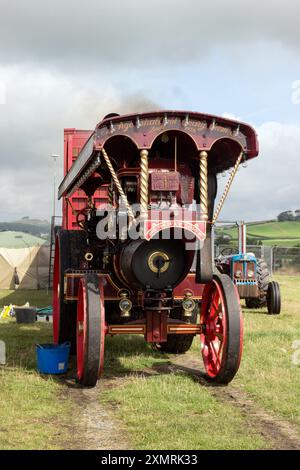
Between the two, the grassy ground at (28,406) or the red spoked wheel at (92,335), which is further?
the red spoked wheel at (92,335)

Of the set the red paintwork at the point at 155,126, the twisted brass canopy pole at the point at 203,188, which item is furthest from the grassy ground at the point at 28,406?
the red paintwork at the point at 155,126

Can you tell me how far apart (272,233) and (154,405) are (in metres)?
52.0

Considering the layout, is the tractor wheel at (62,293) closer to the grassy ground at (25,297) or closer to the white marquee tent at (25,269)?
the grassy ground at (25,297)

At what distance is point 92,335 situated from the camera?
17.2 feet

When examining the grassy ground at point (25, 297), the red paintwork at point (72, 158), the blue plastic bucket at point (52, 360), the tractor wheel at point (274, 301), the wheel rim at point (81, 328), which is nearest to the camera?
the wheel rim at point (81, 328)

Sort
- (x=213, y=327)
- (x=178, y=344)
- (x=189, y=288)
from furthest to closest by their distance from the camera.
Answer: (x=178, y=344)
(x=189, y=288)
(x=213, y=327)

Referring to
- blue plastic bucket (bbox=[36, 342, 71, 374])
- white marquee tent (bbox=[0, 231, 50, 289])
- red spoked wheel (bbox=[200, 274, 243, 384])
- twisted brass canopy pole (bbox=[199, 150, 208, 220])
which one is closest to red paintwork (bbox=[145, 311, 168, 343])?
red spoked wheel (bbox=[200, 274, 243, 384])

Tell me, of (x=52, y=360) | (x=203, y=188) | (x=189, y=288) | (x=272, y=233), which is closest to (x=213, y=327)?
(x=189, y=288)

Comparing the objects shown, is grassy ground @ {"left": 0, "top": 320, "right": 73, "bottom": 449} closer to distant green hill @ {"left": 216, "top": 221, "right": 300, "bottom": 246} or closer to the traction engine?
the traction engine

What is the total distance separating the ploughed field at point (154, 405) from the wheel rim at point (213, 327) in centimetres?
22

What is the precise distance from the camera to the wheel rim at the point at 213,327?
568 cm

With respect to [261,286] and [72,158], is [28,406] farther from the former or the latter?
[261,286]
